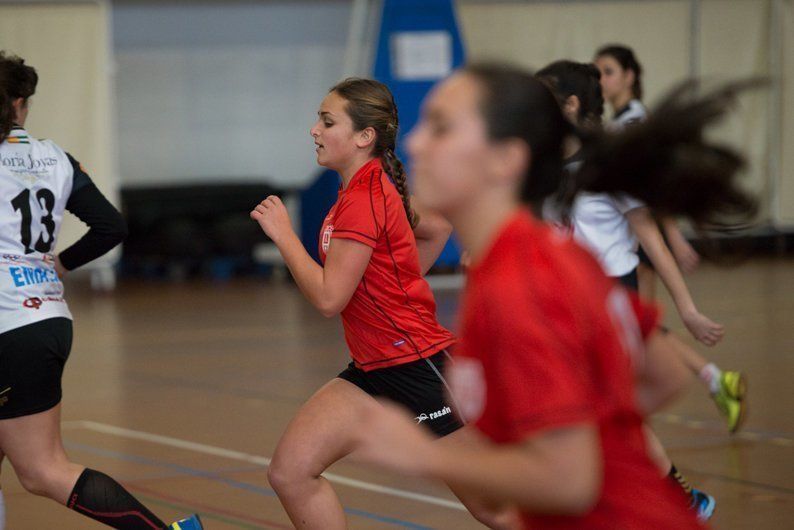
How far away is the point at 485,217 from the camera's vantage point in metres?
1.75

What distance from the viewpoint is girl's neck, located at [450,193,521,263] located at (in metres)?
1.75

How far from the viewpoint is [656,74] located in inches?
583

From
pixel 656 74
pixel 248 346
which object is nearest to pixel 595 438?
pixel 248 346

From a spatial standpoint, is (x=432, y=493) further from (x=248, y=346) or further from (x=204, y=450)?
(x=248, y=346)

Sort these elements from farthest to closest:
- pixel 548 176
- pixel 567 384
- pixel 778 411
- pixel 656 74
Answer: pixel 656 74 → pixel 778 411 → pixel 548 176 → pixel 567 384

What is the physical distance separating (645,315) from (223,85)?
→ 539 inches

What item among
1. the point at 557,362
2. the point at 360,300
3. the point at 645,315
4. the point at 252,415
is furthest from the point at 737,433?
the point at 557,362

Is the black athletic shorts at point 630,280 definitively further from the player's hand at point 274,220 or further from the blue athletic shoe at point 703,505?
the player's hand at point 274,220

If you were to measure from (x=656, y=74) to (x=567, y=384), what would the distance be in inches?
544

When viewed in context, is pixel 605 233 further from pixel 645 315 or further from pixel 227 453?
pixel 645 315

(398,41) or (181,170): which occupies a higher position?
(398,41)

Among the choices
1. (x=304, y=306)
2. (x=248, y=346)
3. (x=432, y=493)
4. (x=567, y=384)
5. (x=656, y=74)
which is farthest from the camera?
(x=656, y=74)

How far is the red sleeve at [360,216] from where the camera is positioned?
316 centimetres

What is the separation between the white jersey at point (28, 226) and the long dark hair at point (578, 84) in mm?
1605
